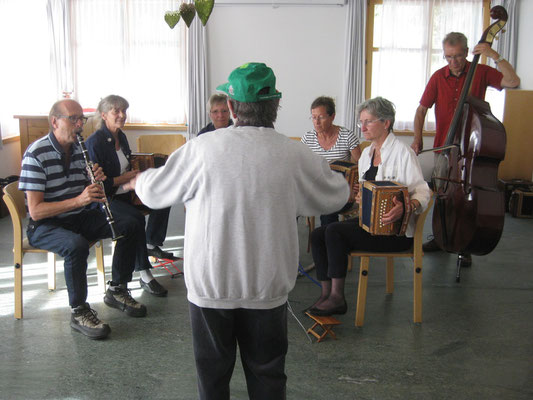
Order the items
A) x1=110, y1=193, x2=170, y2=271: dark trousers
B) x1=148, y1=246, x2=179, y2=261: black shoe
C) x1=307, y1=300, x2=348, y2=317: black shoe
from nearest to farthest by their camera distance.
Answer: x1=307, y1=300, x2=348, y2=317: black shoe
x1=110, y1=193, x2=170, y2=271: dark trousers
x1=148, y1=246, x2=179, y2=261: black shoe

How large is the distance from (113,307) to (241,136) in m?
1.92

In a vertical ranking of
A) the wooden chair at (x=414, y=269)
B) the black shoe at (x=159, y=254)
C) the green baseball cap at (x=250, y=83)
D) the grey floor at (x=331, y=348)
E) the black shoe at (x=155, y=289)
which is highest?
the green baseball cap at (x=250, y=83)

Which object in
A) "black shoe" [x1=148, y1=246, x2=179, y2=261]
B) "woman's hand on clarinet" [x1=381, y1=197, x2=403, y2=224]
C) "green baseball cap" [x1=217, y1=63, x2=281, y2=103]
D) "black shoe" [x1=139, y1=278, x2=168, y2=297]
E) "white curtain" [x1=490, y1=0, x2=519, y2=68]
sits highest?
"white curtain" [x1=490, y1=0, x2=519, y2=68]

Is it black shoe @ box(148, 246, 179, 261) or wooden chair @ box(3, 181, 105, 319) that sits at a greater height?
wooden chair @ box(3, 181, 105, 319)

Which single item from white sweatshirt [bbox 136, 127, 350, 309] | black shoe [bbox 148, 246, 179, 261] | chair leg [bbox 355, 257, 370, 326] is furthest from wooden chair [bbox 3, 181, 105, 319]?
chair leg [bbox 355, 257, 370, 326]

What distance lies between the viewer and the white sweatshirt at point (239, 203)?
1.48 meters

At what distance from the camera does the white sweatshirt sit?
148 centimetres

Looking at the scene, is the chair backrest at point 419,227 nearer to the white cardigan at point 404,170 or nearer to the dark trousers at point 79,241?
the white cardigan at point 404,170

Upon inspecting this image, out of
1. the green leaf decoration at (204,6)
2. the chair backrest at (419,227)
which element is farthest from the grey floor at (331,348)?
the green leaf decoration at (204,6)

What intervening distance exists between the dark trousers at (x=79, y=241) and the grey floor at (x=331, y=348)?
242 millimetres

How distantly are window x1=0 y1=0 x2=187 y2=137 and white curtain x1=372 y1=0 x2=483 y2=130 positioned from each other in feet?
8.39

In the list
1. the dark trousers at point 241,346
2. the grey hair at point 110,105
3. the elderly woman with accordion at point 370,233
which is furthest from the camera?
the grey hair at point 110,105

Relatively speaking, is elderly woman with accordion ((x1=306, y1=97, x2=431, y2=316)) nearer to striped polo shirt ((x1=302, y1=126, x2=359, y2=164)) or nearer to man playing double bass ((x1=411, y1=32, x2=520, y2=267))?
striped polo shirt ((x1=302, y1=126, x2=359, y2=164))

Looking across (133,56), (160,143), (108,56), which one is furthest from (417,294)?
(108,56)
